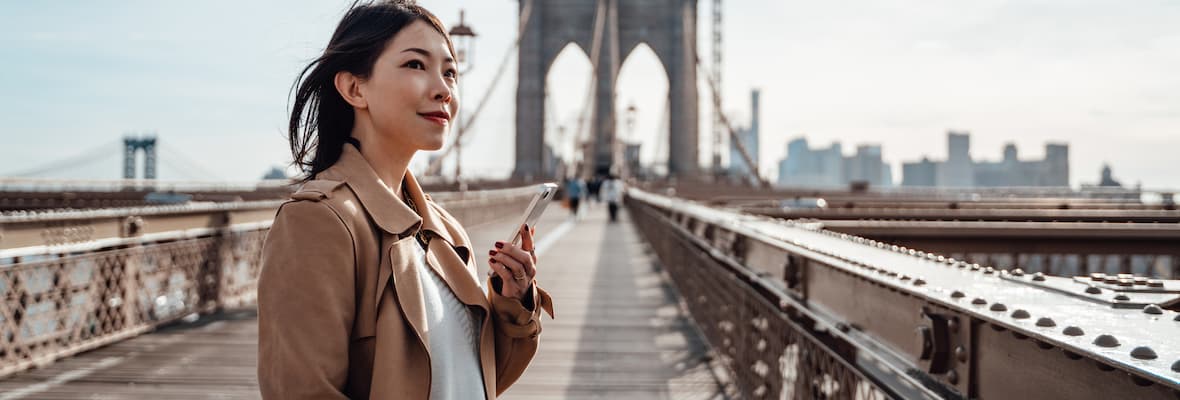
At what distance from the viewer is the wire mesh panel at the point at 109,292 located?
15.9 feet

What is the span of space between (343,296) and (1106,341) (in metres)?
1.00

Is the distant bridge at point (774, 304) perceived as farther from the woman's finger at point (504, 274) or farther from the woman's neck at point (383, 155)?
the woman's neck at point (383, 155)

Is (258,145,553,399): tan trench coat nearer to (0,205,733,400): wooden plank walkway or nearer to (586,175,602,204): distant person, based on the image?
(0,205,733,400): wooden plank walkway

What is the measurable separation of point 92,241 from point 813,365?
4583 millimetres

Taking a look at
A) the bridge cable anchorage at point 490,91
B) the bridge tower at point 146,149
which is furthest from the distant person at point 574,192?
the bridge tower at point 146,149

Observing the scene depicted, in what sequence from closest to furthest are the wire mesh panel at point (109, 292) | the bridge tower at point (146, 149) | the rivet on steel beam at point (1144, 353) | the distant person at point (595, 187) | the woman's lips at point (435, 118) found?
the rivet on steel beam at point (1144, 353), the woman's lips at point (435, 118), the wire mesh panel at point (109, 292), the distant person at point (595, 187), the bridge tower at point (146, 149)

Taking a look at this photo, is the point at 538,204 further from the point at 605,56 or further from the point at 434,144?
the point at 605,56

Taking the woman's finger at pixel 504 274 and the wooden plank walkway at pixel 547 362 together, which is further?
the wooden plank walkway at pixel 547 362

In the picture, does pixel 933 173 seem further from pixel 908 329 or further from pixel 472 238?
pixel 908 329

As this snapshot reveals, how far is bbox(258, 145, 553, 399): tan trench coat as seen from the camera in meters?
1.22

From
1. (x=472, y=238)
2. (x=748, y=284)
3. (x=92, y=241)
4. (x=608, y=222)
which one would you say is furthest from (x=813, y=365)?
(x=608, y=222)

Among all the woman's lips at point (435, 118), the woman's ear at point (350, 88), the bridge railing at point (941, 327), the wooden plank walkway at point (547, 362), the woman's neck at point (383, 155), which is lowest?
→ the wooden plank walkway at point (547, 362)

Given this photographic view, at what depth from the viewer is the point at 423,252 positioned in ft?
4.71

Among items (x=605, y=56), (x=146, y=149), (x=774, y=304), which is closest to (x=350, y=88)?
(x=774, y=304)
